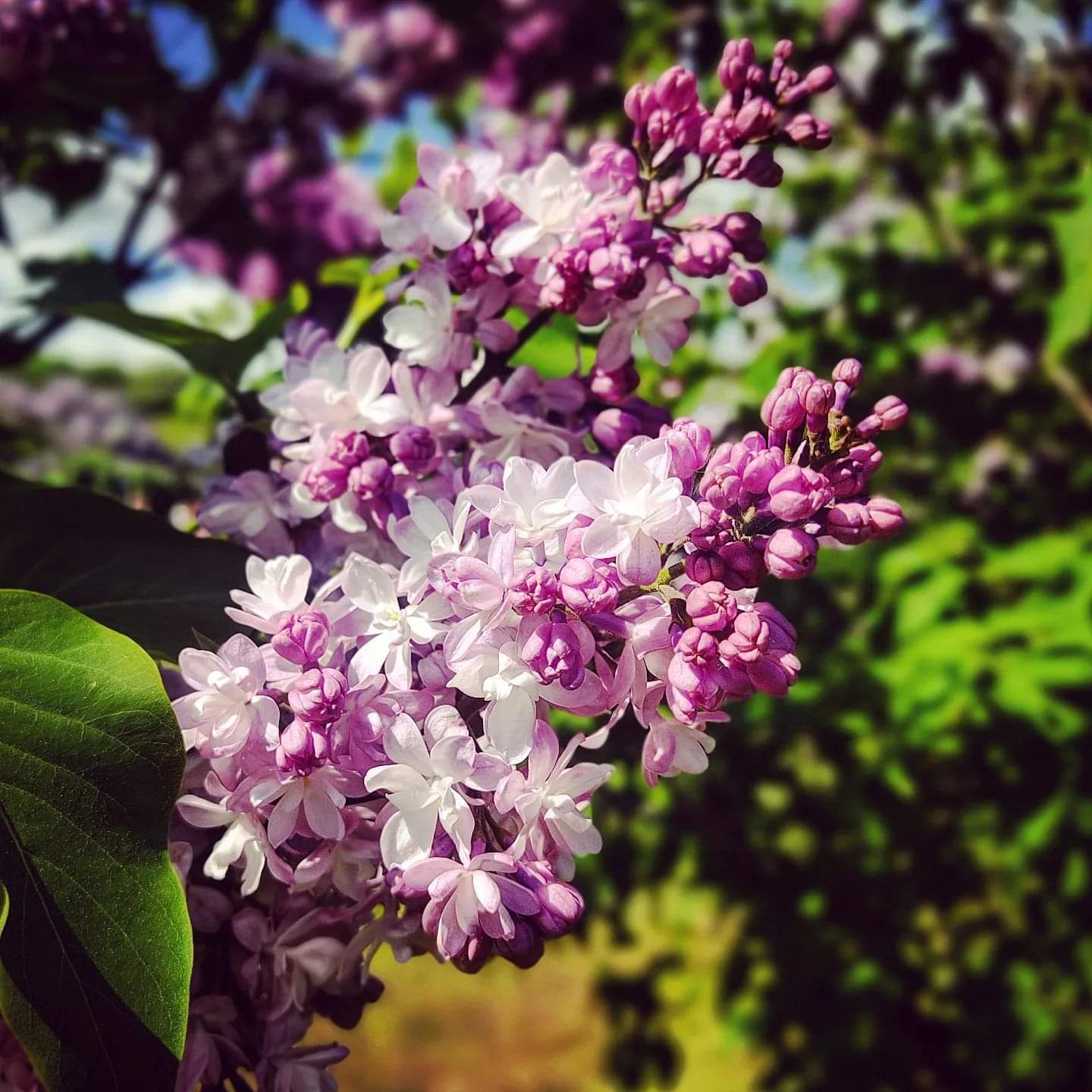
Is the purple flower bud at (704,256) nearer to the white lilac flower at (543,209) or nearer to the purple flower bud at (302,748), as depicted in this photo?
the white lilac flower at (543,209)

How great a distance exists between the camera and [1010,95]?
6.68 feet

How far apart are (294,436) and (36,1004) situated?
0.39m

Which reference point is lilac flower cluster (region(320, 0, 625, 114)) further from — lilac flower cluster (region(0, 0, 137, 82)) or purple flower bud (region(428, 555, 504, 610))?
purple flower bud (region(428, 555, 504, 610))

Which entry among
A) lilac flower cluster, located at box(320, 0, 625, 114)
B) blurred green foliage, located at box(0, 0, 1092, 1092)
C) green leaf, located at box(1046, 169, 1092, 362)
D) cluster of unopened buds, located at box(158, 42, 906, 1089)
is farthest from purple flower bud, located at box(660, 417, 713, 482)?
lilac flower cluster, located at box(320, 0, 625, 114)

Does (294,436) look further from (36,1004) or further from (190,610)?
(36,1004)

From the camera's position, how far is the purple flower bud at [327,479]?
0.68 metres

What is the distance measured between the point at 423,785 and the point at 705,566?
20cm

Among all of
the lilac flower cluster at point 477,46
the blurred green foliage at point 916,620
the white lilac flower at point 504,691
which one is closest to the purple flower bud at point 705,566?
the white lilac flower at point 504,691

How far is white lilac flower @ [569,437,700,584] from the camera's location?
0.54 meters

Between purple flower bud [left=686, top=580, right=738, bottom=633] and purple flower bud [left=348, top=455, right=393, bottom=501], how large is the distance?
24 cm

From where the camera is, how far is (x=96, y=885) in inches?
21.9

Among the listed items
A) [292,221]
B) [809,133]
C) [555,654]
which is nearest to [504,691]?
[555,654]

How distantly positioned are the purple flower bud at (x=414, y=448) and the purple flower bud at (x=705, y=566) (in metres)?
0.22

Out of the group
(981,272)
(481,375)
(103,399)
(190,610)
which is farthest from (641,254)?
(103,399)
